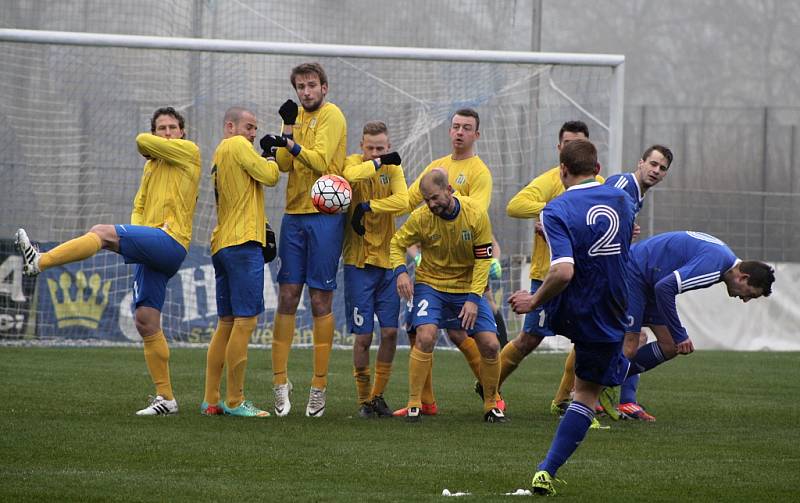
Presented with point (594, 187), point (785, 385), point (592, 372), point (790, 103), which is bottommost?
point (785, 385)

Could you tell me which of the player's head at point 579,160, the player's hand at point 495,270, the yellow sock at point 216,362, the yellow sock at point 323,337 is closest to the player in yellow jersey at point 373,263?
the yellow sock at point 323,337

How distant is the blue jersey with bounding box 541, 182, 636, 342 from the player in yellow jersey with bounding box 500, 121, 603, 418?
318cm

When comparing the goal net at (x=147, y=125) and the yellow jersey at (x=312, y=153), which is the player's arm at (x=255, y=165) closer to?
the yellow jersey at (x=312, y=153)

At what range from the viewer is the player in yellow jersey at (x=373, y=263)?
880 centimetres

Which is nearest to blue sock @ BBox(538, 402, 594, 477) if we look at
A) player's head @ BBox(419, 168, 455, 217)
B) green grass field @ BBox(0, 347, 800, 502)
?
green grass field @ BBox(0, 347, 800, 502)

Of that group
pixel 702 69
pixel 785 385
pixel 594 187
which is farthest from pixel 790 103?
pixel 594 187

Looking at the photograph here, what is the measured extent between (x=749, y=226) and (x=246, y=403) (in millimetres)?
14316

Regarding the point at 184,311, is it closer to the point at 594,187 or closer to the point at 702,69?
the point at 594,187

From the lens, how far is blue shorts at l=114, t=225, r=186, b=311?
7969mm

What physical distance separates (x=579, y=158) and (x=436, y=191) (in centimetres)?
242

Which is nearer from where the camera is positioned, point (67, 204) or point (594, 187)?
point (594, 187)

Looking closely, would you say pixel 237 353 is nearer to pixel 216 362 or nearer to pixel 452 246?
pixel 216 362

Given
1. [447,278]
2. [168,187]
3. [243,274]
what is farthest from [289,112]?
[447,278]

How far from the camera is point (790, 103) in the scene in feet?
87.6
